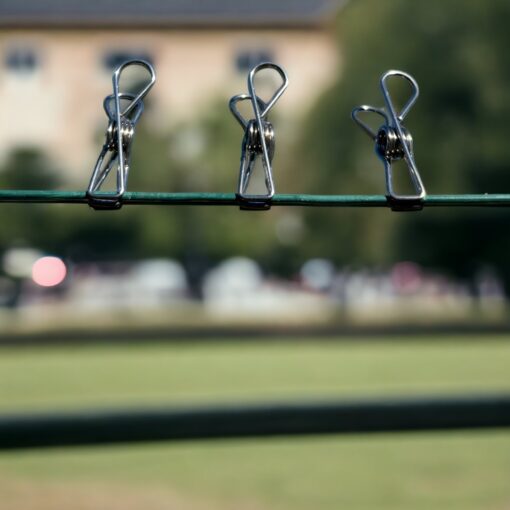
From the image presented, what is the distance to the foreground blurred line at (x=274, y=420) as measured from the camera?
8.07 feet

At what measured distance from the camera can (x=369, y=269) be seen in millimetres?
37750

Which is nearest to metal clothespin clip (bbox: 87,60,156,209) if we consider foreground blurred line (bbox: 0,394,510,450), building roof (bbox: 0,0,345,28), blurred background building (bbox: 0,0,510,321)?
foreground blurred line (bbox: 0,394,510,450)

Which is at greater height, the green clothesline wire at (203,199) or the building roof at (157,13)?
the building roof at (157,13)

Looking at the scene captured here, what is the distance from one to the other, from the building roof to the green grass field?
29.2 meters

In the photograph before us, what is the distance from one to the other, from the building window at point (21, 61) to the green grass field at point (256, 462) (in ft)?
86.7

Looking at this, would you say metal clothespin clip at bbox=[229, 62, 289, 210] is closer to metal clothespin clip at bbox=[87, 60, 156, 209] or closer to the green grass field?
metal clothespin clip at bbox=[87, 60, 156, 209]

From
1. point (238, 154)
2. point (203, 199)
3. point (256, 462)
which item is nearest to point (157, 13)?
point (238, 154)

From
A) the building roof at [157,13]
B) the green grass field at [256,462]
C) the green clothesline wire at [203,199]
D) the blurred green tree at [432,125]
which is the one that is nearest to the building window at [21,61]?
the building roof at [157,13]

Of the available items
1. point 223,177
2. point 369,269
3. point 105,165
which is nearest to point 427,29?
point 223,177

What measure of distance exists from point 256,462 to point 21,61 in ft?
119

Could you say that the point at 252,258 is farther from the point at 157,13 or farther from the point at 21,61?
the point at 21,61

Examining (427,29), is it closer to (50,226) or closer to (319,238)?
(319,238)

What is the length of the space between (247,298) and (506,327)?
42.4 ft

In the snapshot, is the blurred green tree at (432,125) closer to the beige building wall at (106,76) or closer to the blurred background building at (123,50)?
the beige building wall at (106,76)
